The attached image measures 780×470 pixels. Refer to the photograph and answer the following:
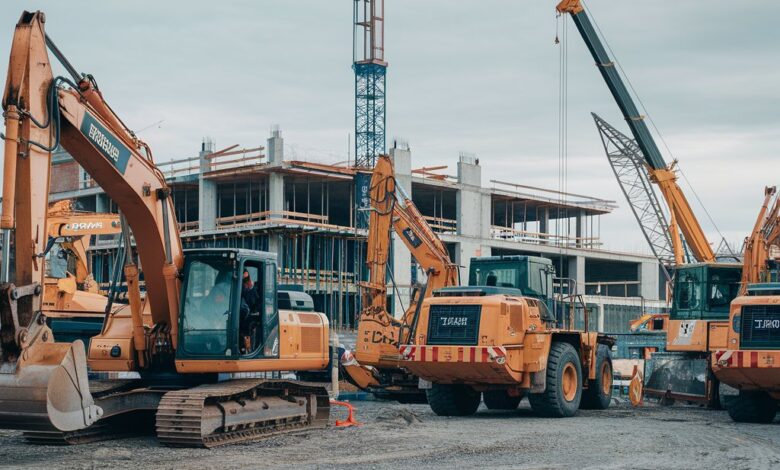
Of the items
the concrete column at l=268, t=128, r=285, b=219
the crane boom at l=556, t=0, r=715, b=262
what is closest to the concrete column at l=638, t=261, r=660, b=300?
the concrete column at l=268, t=128, r=285, b=219

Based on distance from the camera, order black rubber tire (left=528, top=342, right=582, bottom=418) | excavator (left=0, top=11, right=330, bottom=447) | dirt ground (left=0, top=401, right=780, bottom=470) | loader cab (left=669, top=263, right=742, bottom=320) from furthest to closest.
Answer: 1. loader cab (left=669, top=263, right=742, bottom=320)
2. black rubber tire (left=528, top=342, right=582, bottom=418)
3. dirt ground (left=0, top=401, right=780, bottom=470)
4. excavator (left=0, top=11, right=330, bottom=447)

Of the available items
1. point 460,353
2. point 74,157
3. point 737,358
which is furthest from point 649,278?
point 74,157

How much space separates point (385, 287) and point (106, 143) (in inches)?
472

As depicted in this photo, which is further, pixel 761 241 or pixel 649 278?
pixel 649 278

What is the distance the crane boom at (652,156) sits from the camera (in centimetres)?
3984

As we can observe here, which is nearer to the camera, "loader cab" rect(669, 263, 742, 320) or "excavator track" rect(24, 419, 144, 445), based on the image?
"excavator track" rect(24, 419, 144, 445)

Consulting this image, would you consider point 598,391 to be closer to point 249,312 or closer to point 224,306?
point 249,312

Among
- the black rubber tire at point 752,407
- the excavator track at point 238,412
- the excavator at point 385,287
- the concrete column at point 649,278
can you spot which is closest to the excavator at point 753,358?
the black rubber tire at point 752,407

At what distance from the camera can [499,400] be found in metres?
24.5

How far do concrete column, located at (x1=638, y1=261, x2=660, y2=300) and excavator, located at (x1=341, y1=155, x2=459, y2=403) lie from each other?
4848 cm

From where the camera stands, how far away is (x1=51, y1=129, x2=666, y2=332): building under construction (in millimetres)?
53219

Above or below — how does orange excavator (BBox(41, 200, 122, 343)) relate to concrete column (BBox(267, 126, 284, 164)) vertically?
below

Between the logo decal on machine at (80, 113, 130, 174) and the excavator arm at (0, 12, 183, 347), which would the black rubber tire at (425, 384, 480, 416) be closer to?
the excavator arm at (0, 12, 183, 347)

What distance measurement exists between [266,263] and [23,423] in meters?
5.58
